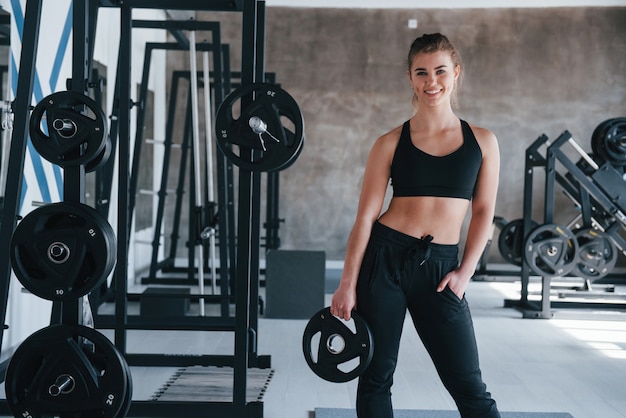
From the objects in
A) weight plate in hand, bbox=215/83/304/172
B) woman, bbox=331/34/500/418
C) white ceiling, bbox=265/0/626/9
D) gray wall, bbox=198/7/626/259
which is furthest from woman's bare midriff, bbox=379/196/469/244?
white ceiling, bbox=265/0/626/9

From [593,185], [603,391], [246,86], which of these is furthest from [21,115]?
[593,185]

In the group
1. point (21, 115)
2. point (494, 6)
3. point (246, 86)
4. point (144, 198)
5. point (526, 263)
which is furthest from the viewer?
point (494, 6)

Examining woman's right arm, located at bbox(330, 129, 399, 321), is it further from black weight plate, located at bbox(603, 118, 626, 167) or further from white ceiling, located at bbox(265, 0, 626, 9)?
white ceiling, located at bbox(265, 0, 626, 9)

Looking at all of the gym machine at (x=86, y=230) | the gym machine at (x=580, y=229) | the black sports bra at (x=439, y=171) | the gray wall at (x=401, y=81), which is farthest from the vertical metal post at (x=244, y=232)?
the gray wall at (x=401, y=81)

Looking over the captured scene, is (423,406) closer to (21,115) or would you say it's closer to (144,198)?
(21,115)

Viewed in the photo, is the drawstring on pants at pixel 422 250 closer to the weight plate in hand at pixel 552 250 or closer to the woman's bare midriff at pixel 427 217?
the woman's bare midriff at pixel 427 217

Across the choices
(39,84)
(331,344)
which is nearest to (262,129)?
(331,344)

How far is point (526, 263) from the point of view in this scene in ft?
20.1

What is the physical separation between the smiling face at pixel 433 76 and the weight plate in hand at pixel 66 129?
1.14 meters

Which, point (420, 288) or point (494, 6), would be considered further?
point (494, 6)

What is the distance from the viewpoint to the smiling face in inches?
85.7

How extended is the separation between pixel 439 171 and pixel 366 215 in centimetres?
26

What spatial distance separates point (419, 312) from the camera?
2.23 meters

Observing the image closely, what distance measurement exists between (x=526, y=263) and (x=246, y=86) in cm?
391
